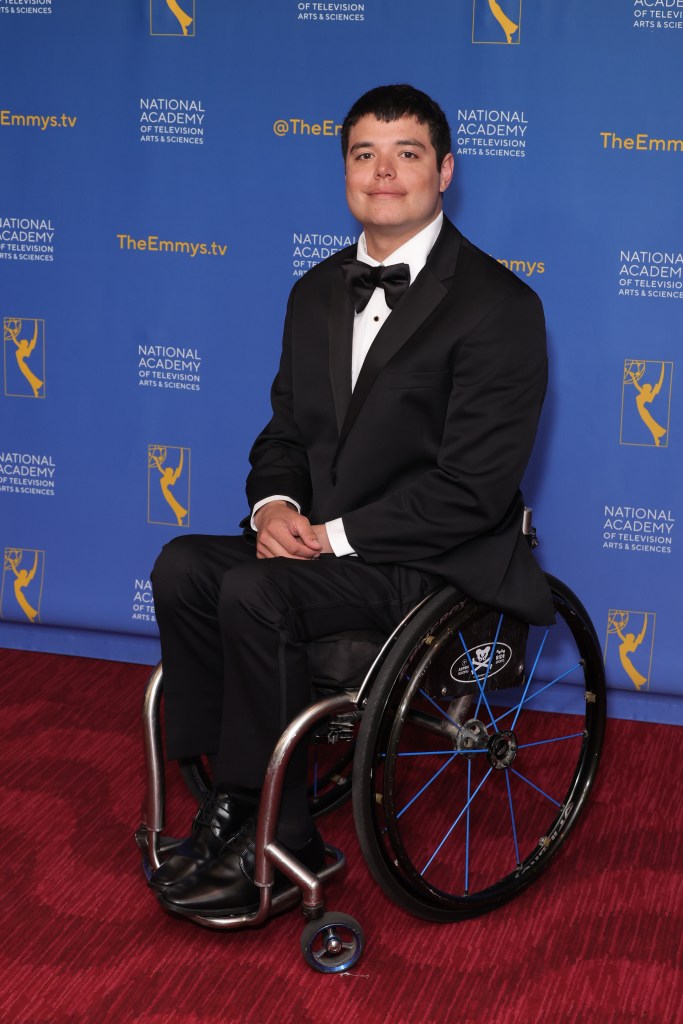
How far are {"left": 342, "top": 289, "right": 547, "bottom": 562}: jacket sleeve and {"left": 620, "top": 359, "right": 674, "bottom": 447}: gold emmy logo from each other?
32.0 inches

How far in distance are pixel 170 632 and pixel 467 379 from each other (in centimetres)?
69

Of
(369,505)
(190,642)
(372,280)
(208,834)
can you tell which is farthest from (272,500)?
(208,834)

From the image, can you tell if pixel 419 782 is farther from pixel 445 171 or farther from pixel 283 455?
pixel 445 171

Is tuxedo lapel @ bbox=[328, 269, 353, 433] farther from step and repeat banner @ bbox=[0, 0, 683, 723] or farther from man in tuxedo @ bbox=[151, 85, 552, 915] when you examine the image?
step and repeat banner @ bbox=[0, 0, 683, 723]

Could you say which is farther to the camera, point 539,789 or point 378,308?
point 539,789

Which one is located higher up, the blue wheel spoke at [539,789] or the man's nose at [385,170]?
the man's nose at [385,170]

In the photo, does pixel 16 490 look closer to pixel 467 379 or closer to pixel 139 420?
pixel 139 420

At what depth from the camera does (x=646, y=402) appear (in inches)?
115

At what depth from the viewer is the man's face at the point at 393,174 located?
2270 millimetres

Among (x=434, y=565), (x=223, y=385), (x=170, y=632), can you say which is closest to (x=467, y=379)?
(x=434, y=565)

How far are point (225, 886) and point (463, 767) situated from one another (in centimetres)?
88

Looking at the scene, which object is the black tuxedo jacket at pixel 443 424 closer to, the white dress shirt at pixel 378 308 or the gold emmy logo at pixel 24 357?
the white dress shirt at pixel 378 308

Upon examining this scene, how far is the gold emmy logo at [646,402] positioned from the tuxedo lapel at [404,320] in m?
0.81

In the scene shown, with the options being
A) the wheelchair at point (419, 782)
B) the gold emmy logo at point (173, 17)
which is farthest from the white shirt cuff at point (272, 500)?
the gold emmy logo at point (173, 17)
